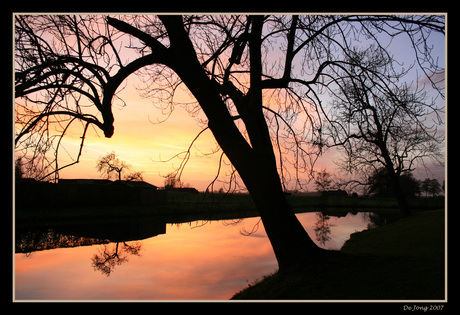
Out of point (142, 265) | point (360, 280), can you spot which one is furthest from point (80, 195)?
point (360, 280)

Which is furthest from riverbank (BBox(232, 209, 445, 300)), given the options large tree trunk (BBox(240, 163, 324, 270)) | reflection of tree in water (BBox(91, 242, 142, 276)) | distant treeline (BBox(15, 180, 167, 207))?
distant treeline (BBox(15, 180, 167, 207))

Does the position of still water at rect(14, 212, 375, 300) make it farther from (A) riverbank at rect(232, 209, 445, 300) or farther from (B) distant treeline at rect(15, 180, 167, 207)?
(B) distant treeline at rect(15, 180, 167, 207)

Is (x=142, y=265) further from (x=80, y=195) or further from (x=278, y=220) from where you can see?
(x=80, y=195)

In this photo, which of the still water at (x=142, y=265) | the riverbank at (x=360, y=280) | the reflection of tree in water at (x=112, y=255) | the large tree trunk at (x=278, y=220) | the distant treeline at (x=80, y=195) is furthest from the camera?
the distant treeline at (x=80, y=195)

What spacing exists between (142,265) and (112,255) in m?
1.98

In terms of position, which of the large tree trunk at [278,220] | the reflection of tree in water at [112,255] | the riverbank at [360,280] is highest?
the large tree trunk at [278,220]

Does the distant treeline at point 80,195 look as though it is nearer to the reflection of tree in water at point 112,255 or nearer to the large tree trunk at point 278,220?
the reflection of tree in water at point 112,255

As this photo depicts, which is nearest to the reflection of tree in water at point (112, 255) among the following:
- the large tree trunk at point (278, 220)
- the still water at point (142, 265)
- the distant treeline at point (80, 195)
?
the still water at point (142, 265)

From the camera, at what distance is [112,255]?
1278 centimetres

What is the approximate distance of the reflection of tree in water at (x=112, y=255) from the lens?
11.2 meters

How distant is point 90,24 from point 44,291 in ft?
21.5

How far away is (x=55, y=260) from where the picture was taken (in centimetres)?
1159
